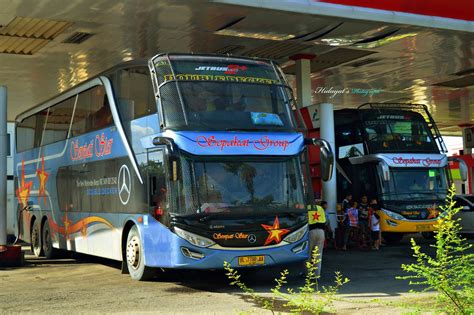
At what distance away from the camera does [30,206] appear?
18734 millimetres

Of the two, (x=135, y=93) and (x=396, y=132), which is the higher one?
(x=135, y=93)

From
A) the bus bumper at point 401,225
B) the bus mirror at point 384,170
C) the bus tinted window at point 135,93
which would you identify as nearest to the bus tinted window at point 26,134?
the bus tinted window at point 135,93

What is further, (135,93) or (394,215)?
(394,215)

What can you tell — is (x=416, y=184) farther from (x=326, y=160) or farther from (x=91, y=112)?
(x=91, y=112)

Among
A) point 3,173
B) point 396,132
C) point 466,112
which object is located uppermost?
point 466,112

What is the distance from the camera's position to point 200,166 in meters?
11.0

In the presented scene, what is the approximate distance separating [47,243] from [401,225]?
9873 millimetres

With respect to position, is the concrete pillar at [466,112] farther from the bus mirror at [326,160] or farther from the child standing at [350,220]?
the bus mirror at [326,160]

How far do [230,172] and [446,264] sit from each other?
6057 millimetres

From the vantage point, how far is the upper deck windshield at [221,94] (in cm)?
1131

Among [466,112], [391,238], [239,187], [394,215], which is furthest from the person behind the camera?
[466,112]

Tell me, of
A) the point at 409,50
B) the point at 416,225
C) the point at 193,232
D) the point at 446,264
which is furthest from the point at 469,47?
the point at 446,264

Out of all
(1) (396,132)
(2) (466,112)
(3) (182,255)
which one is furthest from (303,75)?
(2) (466,112)

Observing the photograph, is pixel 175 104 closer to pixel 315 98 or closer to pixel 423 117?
pixel 423 117
